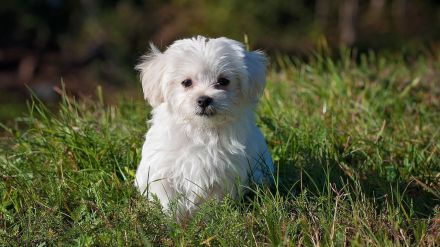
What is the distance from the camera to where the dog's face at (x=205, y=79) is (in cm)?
432

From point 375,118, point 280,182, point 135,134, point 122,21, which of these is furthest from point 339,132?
point 122,21

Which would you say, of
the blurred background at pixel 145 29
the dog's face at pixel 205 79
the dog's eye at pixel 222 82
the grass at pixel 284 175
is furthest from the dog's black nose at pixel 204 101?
the blurred background at pixel 145 29

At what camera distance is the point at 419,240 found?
3969mm

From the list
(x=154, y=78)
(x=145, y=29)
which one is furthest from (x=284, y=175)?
(x=145, y=29)

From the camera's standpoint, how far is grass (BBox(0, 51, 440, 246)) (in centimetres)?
400

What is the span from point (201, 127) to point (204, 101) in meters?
0.24

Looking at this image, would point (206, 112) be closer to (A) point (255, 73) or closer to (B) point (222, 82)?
(B) point (222, 82)

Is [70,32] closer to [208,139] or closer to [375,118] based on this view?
[375,118]

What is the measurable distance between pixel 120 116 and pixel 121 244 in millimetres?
2456

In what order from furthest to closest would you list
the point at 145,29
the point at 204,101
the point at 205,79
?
the point at 145,29
the point at 205,79
the point at 204,101

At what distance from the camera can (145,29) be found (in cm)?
2075

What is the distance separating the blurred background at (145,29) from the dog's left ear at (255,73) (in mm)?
12820

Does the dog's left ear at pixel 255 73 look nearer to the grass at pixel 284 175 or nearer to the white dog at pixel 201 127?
the white dog at pixel 201 127

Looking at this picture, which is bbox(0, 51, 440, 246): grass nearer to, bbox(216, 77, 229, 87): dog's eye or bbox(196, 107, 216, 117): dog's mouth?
bbox(196, 107, 216, 117): dog's mouth
